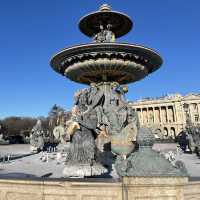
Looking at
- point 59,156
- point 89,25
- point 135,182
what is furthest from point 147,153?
point 89,25

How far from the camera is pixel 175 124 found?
304 feet

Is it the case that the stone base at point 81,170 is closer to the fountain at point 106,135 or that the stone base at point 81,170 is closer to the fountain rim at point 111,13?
the fountain at point 106,135

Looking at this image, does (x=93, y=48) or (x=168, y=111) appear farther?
(x=168, y=111)

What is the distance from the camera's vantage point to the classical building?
9112 centimetres

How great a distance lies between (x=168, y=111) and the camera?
9356cm

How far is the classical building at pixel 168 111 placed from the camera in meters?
91.1

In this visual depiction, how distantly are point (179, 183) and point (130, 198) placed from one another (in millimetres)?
671

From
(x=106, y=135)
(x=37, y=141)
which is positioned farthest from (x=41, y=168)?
(x=37, y=141)

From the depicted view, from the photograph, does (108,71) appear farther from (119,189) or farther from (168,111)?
(168,111)

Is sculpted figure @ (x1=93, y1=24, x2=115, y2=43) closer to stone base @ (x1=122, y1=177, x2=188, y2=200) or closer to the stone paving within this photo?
the stone paving

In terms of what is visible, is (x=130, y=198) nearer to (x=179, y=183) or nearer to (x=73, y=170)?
(x=179, y=183)

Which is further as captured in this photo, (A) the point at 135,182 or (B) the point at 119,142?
(B) the point at 119,142

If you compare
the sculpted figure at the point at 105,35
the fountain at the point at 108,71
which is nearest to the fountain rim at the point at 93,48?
the fountain at the point at 108,71

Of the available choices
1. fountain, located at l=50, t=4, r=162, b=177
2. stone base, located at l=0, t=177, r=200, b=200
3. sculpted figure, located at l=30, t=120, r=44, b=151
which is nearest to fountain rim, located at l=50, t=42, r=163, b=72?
fountain, located at l=50, t=4, r=162, b=177
